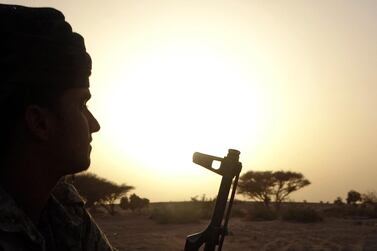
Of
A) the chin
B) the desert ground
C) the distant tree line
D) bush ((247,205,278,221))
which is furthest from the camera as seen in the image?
the distant tree line

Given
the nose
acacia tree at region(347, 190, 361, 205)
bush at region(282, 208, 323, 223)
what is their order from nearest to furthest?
the nose, bush at region(282, 208, 323, 223), acacia tree at region(347, 190, 361, 205)

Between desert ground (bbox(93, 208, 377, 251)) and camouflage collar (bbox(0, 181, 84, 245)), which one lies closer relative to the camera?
camouflage collar (bbox(0, 181, 84, 245))

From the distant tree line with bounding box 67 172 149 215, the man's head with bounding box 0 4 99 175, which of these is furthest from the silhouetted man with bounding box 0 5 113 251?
the distant tree line with bounding box 67 172 149 215

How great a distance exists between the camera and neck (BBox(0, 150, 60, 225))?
6.45 feet

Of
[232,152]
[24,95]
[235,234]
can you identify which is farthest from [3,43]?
[235,234]

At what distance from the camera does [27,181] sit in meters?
1.99

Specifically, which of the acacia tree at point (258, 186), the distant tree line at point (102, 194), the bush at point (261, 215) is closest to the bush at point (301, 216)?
the bush at point (261, 215)

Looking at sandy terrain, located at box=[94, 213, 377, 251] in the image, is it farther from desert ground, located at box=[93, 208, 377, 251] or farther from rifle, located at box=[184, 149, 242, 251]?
rifle, located at box=[184, 149, 242, 251]

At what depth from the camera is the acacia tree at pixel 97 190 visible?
3366cm

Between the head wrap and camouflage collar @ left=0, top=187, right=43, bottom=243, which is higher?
the head wrap

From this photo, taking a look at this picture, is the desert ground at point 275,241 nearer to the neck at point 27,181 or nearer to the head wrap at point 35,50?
the neck at point 27,181

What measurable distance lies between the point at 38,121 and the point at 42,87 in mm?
140

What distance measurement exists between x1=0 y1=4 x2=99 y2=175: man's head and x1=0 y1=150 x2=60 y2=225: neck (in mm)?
54

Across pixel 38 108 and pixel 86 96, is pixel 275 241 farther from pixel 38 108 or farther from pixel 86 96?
pixel 38 108
